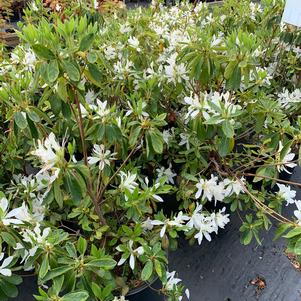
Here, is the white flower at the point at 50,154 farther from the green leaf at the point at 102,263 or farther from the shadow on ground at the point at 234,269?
the shadow on ground at the point at 234,269

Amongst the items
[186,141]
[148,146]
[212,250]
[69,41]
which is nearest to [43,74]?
[69,41]

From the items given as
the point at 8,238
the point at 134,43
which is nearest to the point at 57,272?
the point at 8,238

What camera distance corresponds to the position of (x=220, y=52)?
54.3 inches

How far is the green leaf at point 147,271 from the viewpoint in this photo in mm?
1028

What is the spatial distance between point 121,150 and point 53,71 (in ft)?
1.42

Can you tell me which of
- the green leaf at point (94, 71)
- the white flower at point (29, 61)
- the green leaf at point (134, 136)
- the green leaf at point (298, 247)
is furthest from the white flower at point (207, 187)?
the white flower at point (29, 61)

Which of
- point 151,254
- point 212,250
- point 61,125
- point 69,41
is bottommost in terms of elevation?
point 212,250

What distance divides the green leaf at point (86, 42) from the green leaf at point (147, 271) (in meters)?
0.60

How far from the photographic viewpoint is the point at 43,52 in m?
0.88

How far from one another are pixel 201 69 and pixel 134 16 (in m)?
0.75

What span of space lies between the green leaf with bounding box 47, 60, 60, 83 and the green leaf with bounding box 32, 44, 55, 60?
0.05ft

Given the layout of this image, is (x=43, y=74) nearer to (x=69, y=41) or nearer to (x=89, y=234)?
(x=69, y=41)

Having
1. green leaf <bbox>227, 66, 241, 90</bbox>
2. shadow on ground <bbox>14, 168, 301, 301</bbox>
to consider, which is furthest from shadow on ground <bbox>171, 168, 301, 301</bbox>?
green leaf <bbox>227, 66, 241, 90</bbox>

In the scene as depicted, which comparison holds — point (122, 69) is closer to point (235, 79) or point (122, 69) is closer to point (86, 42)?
point (235, 79)
